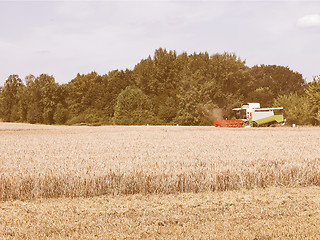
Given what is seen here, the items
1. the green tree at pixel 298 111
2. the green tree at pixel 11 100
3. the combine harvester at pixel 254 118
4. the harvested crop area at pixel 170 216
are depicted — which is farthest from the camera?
the green tree at pixel 11 100

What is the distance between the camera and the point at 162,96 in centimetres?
Answer: 5906

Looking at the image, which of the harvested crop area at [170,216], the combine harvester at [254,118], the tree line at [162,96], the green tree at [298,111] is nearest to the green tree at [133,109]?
the tree line at [162,96]

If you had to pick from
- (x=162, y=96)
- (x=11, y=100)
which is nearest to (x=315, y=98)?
(x=162, y=96)

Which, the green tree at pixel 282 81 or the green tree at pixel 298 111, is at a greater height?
the green tree at pixel 282 81

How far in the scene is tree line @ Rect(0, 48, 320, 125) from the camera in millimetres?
51956

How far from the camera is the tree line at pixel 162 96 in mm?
51956

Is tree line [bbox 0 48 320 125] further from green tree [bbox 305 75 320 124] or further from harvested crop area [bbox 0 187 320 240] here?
harvested crop area [bbox 0 187 320 240]

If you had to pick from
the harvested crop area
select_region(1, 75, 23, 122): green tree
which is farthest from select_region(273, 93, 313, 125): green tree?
select_region(1, 75, 23, 122): green tree

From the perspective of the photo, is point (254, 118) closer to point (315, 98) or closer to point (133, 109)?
point (315, 98)

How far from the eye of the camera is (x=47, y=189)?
25.8 ft

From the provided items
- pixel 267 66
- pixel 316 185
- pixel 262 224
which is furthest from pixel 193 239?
pixel 267 66

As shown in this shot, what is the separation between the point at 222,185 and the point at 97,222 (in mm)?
3502

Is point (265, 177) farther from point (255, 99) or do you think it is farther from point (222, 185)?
point (255, 99)

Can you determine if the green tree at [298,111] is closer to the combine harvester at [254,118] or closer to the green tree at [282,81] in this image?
the combine harvester at [254,118]
